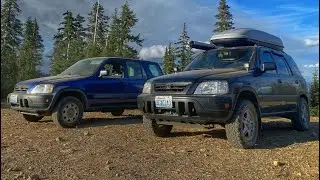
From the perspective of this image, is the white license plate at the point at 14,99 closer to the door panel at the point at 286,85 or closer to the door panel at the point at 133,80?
the door panel at the point at 133,80

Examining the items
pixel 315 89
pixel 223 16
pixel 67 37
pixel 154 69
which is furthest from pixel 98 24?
pixel 154 69

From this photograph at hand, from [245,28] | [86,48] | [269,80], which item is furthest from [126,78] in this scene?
[86,48]

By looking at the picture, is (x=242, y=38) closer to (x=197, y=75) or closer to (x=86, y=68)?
(x=197, y=75)

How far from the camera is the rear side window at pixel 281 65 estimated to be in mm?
8531

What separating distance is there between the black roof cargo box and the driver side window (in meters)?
2.68

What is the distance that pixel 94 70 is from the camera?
32.0 feet

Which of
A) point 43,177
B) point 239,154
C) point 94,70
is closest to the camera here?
point 43,177

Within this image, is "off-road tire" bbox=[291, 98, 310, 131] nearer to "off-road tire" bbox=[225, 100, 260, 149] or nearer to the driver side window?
"off-road tire" bbox=[225, 100, 260, 149]

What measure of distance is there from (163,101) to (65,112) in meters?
2.82

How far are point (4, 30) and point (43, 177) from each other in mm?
47308

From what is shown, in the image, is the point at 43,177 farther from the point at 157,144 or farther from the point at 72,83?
the point at 72,83

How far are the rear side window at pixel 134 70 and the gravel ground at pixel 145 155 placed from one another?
256 cm

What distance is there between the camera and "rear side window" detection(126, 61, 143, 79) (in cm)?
1071

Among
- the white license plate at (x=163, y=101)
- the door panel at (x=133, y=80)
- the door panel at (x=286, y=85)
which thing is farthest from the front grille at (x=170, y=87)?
the door panel at (x=133, y=80)
